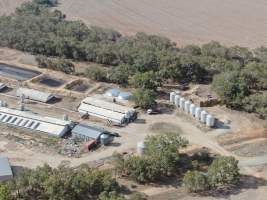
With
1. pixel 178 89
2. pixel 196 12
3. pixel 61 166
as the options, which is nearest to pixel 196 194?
pixel 61 166

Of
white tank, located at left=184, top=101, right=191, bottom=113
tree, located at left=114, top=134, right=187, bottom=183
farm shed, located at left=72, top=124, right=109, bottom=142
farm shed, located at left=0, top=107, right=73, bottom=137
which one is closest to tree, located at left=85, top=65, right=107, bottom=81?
farm shed, located at left=0, top=107, right=73, bottom=137

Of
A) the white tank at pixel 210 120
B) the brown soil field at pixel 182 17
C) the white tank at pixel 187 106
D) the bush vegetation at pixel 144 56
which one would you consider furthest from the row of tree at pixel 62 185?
the brown soil field at pixel 182 17

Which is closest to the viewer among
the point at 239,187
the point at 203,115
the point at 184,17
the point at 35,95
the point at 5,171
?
the point at 5,171

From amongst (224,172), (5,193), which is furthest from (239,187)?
(5,193)

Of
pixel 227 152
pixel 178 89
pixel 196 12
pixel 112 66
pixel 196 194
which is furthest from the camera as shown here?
pixel 196 12

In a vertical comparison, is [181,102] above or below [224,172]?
above

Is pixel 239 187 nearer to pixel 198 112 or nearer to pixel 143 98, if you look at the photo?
pixel 198 112

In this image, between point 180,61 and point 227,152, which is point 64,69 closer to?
point 180,61
